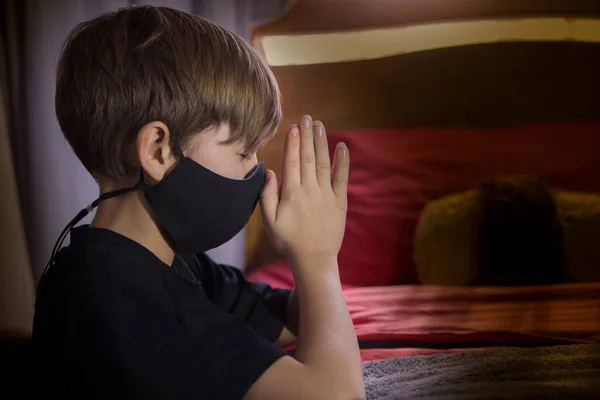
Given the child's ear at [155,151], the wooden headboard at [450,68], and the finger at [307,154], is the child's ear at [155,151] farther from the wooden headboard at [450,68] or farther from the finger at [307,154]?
the wooden headboard at [450,68]

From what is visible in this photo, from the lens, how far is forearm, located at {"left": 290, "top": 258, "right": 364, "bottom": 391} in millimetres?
675

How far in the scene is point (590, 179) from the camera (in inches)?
53.8

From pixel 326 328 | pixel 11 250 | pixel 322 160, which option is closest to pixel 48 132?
pixel 11 250

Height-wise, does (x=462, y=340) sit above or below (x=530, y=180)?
below

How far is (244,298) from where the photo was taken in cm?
93

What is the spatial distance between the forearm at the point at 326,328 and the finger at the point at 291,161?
0.11 m

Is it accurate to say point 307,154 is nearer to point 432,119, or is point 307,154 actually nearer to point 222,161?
point 222,161

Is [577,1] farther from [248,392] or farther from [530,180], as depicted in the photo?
[248,392]

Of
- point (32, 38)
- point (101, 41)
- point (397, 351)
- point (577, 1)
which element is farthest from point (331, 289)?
point (577, 1)

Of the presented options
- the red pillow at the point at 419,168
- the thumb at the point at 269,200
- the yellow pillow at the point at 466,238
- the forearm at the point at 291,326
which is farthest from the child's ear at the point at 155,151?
the yellow pillow at the point at 466,238

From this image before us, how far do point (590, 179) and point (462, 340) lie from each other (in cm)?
71

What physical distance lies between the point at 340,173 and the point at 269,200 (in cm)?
11

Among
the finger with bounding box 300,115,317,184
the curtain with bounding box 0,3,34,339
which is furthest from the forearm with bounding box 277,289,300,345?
the curtain with bounding box 0,3,34,339

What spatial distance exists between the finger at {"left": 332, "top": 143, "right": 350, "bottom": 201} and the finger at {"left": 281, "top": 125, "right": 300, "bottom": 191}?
64 millimetres
